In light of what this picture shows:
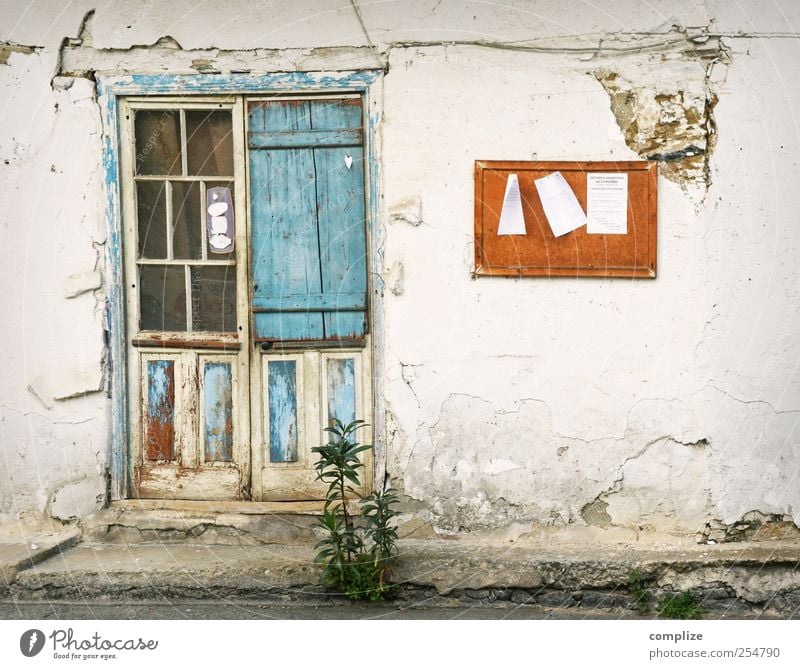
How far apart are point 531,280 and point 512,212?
0.37 m

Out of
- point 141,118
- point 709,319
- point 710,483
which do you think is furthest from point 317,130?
point 710,483

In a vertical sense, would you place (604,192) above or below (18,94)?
below

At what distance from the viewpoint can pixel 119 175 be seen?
539cm

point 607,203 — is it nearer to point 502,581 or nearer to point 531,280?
point 531,280

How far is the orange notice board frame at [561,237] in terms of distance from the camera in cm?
518

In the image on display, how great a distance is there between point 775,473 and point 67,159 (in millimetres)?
4086

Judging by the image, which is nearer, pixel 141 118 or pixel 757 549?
pixel 757 549

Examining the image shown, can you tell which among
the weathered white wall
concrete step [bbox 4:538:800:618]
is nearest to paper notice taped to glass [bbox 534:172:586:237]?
the weathered white wall

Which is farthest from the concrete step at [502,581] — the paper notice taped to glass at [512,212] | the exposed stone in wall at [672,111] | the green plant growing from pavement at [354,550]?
the exposed stone in wall at [672,111]

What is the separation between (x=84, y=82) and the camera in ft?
17.4

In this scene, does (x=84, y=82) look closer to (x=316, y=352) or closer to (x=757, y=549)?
(x=316, y=352)

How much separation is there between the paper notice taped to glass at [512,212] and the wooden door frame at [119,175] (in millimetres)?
645

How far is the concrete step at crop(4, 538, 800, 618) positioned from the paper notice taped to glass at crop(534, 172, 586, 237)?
169cm

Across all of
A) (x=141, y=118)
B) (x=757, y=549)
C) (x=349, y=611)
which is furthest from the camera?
(x=141, y=118)
